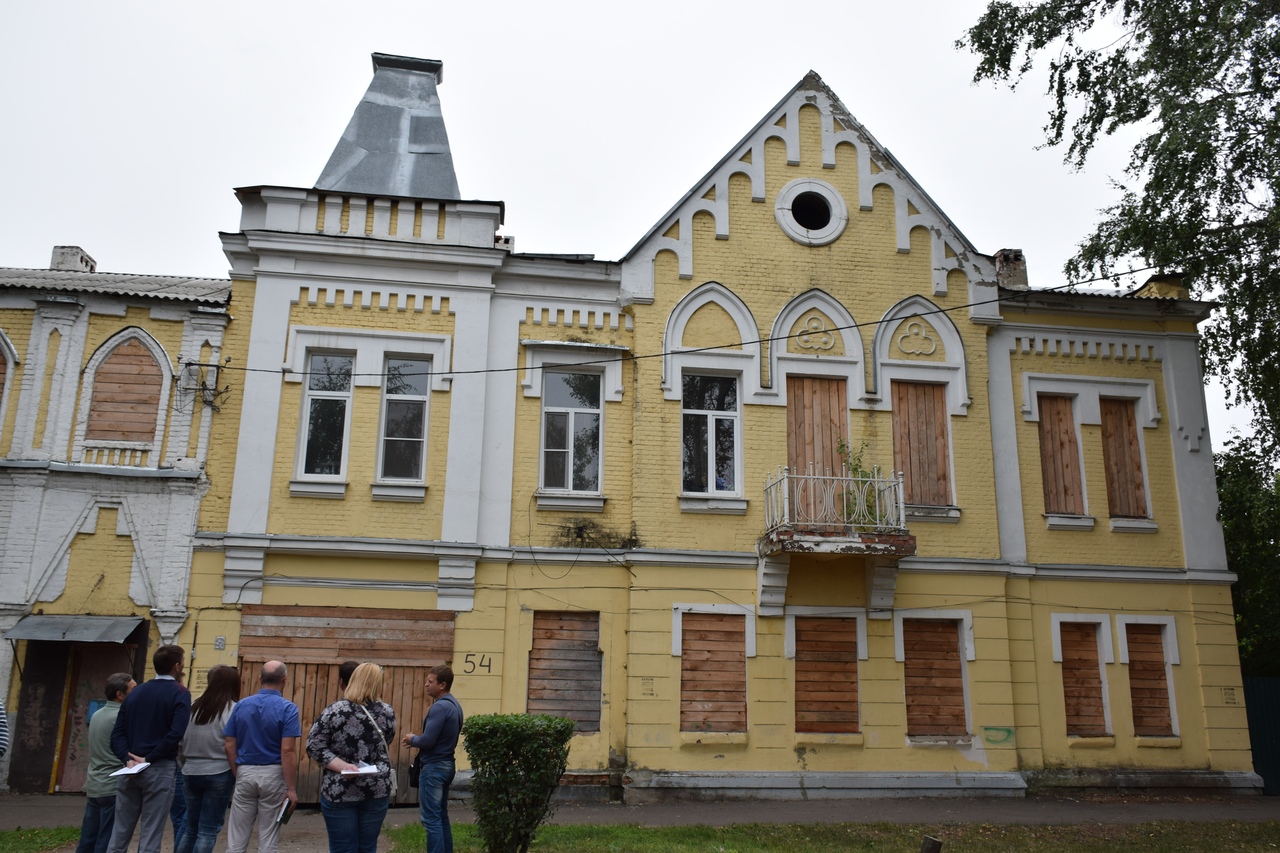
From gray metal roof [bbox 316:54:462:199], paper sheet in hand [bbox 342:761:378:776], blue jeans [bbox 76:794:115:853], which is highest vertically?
gray metal roof [bbox 316:54:462:199]

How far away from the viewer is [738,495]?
14.6m

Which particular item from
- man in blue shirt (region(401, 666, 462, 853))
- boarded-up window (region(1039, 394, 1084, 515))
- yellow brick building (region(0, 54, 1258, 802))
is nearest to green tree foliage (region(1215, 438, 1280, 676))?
yellow brick building (region(0, 54, 1258, 802))

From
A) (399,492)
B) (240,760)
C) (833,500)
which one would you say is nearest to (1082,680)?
(833,500)

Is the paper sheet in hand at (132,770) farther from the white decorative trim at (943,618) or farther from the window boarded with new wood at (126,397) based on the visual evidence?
the white decorative trim at (943,618)

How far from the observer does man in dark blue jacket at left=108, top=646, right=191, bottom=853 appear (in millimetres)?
7891

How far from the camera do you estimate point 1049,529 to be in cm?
1547

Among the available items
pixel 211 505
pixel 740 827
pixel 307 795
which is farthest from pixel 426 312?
pixel 740 827

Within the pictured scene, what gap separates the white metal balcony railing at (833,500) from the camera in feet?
45.7

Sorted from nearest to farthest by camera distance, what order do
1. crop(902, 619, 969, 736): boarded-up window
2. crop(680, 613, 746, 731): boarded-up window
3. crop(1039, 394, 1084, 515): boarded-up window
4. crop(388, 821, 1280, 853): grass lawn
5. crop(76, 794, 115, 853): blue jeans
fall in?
1. crop(76, 794, 115, 853): blue jeans
2. crop(388, 821, 1280, 853): grass lawn
3. crop(680, 613, 746, 731): boarded-up window
4. crop(902, 619, 969, 736): boarded-up window
5. crop(1039, 394, 1084, 515): boarded-up window

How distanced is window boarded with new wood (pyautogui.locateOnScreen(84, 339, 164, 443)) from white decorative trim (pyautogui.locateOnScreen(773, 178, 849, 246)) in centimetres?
950

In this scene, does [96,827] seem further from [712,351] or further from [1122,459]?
[1122,459]

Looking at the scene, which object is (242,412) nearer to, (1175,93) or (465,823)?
(465,823)

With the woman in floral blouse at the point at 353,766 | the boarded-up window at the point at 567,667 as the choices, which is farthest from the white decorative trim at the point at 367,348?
the woman in floral blouse at the point at 353,766

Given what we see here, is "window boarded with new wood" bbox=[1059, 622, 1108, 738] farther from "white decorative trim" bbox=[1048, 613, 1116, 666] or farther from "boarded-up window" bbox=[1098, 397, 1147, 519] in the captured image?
"boarded-up window" bbox=[1098, 397, 1147, 519]
